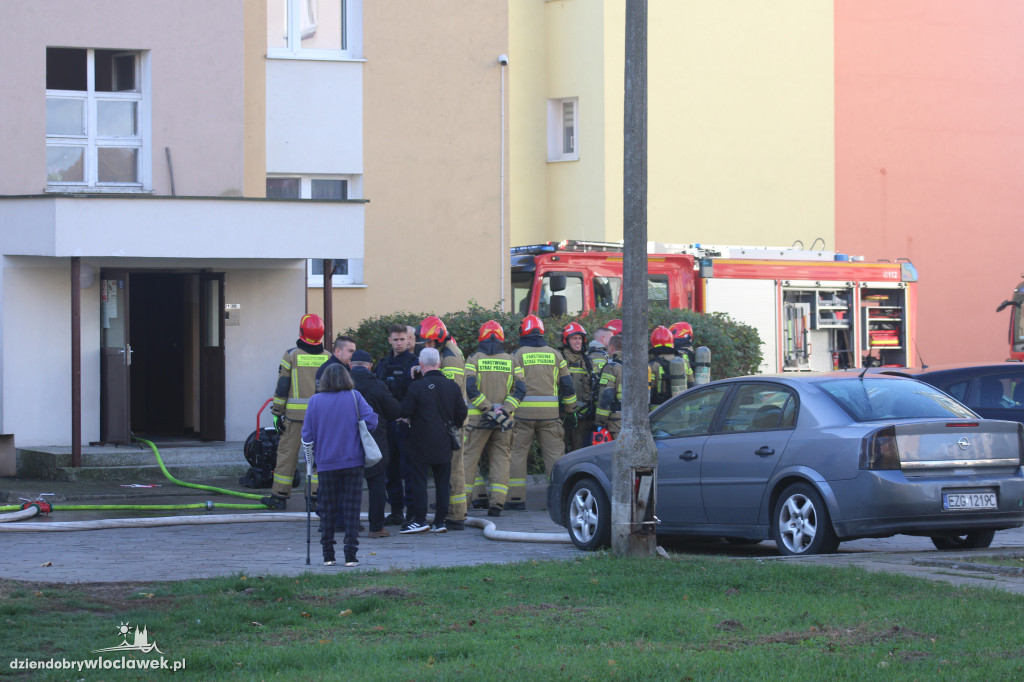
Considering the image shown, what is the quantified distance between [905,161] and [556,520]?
75.1ft

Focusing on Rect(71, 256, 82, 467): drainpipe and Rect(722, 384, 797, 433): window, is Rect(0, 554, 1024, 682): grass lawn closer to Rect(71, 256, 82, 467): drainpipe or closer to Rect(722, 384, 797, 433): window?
Rect(722, 384, 797, 433): window

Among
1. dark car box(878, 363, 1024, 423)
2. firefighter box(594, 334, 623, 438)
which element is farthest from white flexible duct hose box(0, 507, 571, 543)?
dark car box(878, 363, 1024, 423)

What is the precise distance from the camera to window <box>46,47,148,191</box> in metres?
17.1

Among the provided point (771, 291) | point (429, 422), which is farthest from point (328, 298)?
point (771, 291)

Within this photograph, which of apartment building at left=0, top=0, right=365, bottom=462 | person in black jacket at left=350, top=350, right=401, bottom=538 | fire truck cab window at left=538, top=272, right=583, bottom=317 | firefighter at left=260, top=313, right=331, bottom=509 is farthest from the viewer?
fire truck cab window at left=538, top=272, right=583, bottom=317

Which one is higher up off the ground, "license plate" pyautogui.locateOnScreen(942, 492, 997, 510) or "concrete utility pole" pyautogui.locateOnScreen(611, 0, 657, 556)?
"concrete utility pole" pyautogui.locateOnScreen(611, 0, 657, 556)

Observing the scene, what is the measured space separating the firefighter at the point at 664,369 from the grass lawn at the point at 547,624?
500cm

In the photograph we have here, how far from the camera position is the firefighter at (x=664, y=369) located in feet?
45.7

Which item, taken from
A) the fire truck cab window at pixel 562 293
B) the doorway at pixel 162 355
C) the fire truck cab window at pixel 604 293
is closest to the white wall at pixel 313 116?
the doorway at pixel 162 355

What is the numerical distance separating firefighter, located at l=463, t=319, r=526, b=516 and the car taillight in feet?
14.5

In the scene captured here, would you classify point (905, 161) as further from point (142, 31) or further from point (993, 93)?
point (142, 31)

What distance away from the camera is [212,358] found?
17.3m
